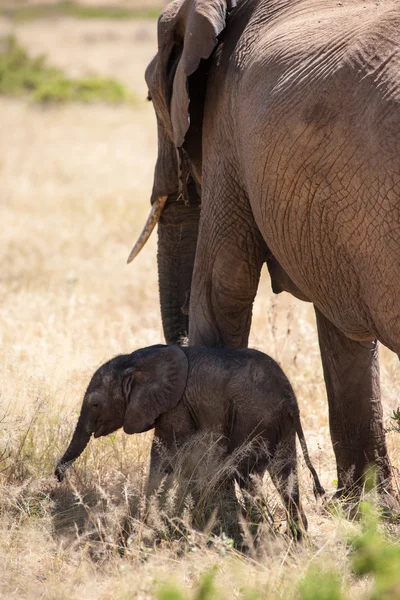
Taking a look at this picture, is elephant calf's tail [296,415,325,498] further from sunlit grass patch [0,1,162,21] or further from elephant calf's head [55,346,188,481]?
sunlit grass patch [0,1,162,21]

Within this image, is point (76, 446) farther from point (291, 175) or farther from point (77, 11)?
point (77, 11)

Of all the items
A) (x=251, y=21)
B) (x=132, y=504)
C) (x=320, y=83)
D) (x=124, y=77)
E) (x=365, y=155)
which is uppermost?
(x=124, y=77)

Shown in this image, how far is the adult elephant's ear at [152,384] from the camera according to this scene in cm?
437

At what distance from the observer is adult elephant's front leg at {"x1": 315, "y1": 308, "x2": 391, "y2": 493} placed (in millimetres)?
4699

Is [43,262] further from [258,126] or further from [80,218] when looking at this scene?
[258,126]

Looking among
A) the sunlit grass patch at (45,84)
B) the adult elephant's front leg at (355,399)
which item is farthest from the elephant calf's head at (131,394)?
the sunlit grass patch at (45,84)

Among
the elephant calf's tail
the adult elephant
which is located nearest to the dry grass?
the elephant calf's tail

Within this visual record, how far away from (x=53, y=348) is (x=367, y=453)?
2276 millimetres

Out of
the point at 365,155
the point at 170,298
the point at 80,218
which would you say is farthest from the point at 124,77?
the point at 365,155

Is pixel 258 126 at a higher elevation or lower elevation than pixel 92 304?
higher

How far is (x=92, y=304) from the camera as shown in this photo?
7664 millimetres

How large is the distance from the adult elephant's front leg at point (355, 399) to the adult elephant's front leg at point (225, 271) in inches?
15.3

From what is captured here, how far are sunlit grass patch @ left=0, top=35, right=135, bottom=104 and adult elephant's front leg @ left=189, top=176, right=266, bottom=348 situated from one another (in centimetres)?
1760

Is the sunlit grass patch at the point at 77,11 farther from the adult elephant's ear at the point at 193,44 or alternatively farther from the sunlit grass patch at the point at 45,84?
the adult elephant's ear at the point at 193,44
